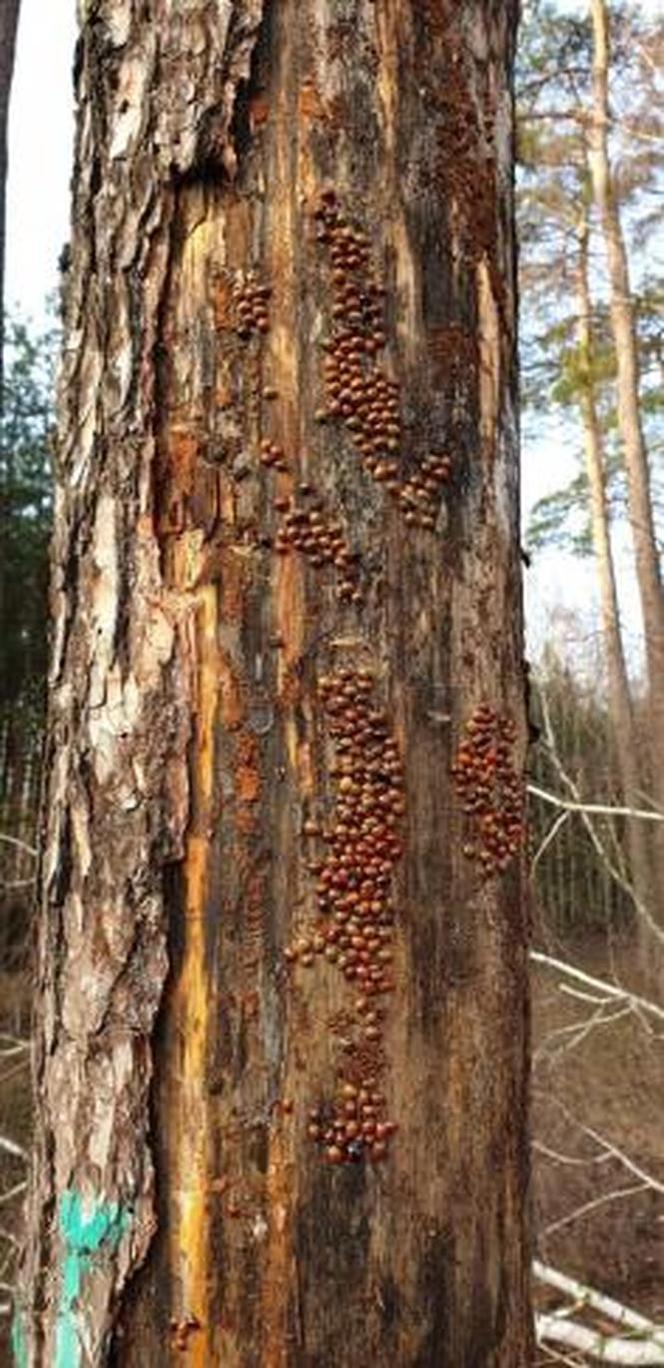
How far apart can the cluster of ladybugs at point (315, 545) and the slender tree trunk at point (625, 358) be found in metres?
12.3

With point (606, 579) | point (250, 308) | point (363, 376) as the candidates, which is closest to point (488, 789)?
point (363, 376)

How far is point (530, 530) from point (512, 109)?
54.6 feet

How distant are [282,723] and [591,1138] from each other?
24.4 feet

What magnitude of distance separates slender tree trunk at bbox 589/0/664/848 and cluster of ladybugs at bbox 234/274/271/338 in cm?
1233

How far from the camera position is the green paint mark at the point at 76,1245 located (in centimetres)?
118

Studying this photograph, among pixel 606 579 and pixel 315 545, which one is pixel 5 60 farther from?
pixel 606 579

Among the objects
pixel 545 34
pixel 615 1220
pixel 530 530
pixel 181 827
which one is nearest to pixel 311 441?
pixel 181 827

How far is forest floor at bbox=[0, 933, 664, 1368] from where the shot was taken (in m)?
7.62

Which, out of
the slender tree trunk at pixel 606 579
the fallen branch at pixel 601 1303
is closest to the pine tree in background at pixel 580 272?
the slender tree trunk at pixel 606 579

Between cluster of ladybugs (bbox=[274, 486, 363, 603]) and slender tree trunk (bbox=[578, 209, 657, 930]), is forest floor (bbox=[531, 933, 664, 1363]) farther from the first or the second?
cluster of ladybugs (bbox=[274, 486, 363, 603])

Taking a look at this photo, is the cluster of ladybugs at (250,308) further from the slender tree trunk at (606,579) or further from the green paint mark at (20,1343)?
the slender tree trunk at (606,579)

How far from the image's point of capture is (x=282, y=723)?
48.7 inches

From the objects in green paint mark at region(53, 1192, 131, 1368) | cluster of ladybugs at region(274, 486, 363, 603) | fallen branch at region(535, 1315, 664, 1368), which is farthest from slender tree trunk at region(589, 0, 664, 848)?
green paint mark at region(53, 1192, 131, 1368)

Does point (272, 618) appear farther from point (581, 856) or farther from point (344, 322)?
point (581, 856)
